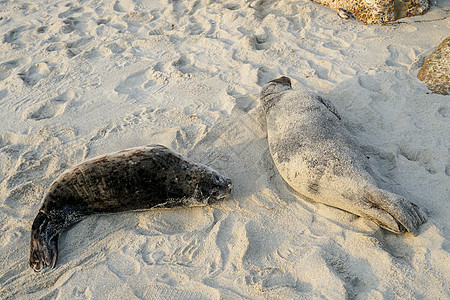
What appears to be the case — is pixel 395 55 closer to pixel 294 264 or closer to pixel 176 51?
pixel 176 51

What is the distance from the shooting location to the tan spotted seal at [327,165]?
283 cm

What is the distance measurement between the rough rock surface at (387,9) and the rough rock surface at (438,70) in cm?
119

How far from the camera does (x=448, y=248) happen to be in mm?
2689

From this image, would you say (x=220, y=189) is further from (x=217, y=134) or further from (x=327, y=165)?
(x=327, y=165)

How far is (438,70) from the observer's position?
178 inches

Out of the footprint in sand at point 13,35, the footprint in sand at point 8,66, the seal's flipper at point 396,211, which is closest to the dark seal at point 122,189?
the seal's flipper at point 396,211

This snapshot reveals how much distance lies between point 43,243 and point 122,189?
2.55 feet

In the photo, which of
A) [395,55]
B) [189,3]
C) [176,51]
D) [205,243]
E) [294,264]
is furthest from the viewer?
[189,3]

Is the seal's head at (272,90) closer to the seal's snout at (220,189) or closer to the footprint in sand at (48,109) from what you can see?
the seal's snout at (220,189)

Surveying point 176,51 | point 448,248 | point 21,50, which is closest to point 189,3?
point 176,51

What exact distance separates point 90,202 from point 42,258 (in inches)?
22.9

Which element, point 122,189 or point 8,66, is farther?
point 8,66

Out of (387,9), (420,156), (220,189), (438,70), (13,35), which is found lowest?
(420,156)

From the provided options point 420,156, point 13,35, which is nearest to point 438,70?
point 420,156
